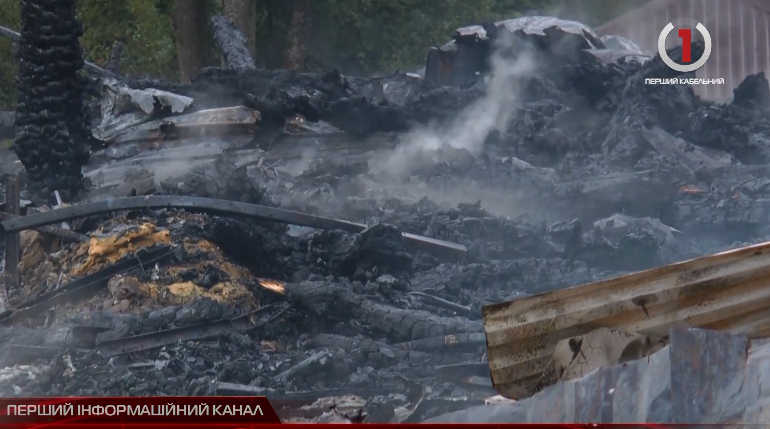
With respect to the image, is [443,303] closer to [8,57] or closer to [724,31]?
[724,31]

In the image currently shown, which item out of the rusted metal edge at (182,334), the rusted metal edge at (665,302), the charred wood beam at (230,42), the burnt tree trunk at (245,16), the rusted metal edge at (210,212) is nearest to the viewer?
the rusted metal edge at (665,302)

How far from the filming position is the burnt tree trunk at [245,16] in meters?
3.18

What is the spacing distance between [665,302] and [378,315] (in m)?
0.89

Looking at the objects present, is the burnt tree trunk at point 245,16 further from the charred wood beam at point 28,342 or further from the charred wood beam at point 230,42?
the charred wood beam at point 28,342

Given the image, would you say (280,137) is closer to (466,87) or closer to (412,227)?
(412,227)

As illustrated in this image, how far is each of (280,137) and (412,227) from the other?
54 centimetres

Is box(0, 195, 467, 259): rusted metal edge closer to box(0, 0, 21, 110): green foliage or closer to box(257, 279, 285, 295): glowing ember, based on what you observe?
box(257, 279, 285, 295): glowing ember

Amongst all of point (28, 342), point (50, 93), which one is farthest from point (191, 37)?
point (28, 342)

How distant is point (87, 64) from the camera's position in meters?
3.33

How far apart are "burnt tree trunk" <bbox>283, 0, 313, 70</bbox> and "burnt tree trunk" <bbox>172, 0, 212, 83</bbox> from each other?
0.27 m

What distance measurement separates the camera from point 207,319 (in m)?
2.79

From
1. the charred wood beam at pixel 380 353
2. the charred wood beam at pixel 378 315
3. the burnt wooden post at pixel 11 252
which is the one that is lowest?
the charred wood beam at pixel 380 353

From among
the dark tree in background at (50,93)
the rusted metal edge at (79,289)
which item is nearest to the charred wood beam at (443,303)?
the rusted metal edge at (79,289)

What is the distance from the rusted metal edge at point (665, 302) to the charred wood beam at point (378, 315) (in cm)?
42
